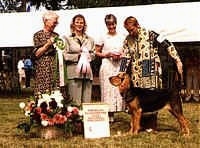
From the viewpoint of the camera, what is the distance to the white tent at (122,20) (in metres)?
9.64

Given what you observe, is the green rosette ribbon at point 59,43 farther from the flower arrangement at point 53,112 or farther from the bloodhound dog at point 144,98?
the bloodhound dog at point 144,98

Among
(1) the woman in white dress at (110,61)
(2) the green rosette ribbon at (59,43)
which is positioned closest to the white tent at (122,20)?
(1) the woman in white dress at (110,61)

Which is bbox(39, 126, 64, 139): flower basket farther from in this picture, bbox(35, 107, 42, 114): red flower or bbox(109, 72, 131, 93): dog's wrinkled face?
Answer: bbox(109, 72, 131, 93): dog's wrinkled face

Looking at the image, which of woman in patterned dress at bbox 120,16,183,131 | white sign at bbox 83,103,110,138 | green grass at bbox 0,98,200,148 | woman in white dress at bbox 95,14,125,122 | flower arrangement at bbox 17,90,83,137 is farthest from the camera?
woman in white dress at bbox 95,14,125,122

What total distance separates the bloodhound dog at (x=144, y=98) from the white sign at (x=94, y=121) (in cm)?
33

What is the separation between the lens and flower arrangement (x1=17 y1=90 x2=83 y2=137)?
5387mm

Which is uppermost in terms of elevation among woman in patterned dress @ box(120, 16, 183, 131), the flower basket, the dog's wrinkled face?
woman in patterned dress @ box(120, 16, 183, 131)

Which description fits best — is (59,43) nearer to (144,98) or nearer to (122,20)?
(144,98)

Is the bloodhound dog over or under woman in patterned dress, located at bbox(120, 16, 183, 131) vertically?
under

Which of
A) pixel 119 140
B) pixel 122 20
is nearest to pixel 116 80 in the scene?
pixel 119 140

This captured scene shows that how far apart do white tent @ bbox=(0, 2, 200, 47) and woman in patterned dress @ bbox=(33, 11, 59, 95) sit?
12.8 feet

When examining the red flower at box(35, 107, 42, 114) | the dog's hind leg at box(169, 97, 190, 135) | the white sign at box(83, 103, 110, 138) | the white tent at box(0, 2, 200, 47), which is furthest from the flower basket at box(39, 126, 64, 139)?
the white tent at box(0, 2, 200, 47)

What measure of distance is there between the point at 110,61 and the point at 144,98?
950 mm

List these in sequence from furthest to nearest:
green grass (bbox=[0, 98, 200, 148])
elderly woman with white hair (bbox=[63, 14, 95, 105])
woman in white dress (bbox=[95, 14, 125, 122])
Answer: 1. woman in white dress (bbox=[95, 14, 125, 122])
2. elderly woman with white hair (bbox=[63, 14, 95, 105])
3. green grass (bbox=[0, 98, 200, 148])
